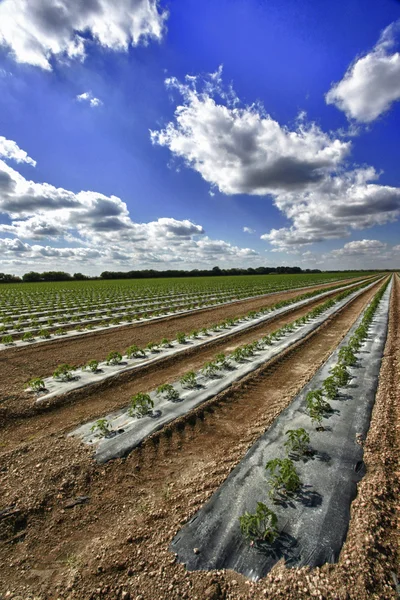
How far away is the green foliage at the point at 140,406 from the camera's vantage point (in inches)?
283

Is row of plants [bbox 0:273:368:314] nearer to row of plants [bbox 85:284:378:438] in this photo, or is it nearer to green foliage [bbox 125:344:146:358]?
green foliage [bbox 125:344:146:358]

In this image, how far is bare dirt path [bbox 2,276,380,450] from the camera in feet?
23.1

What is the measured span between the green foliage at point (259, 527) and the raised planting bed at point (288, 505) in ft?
0.06

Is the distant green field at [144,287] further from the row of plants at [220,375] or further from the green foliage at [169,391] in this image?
the green foliage at [169,391]

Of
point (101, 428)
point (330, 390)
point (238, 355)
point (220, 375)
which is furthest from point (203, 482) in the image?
point (238, 355)

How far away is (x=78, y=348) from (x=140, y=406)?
869 cm

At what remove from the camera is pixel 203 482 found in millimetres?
4984

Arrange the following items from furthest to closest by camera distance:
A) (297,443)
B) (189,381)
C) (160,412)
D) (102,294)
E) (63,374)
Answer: (102,294), (63,374), (189,381), (160,412), (297,443)

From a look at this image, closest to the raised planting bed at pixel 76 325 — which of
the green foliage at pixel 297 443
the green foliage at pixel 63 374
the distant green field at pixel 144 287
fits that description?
the green foliage at pixel 63 374

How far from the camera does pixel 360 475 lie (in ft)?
15.9

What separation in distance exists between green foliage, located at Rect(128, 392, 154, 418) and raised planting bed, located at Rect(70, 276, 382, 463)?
0.11 metres

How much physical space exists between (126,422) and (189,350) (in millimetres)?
6585

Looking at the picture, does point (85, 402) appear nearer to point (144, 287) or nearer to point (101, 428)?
point (101, 428)

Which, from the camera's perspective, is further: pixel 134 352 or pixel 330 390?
pixel 134 352
